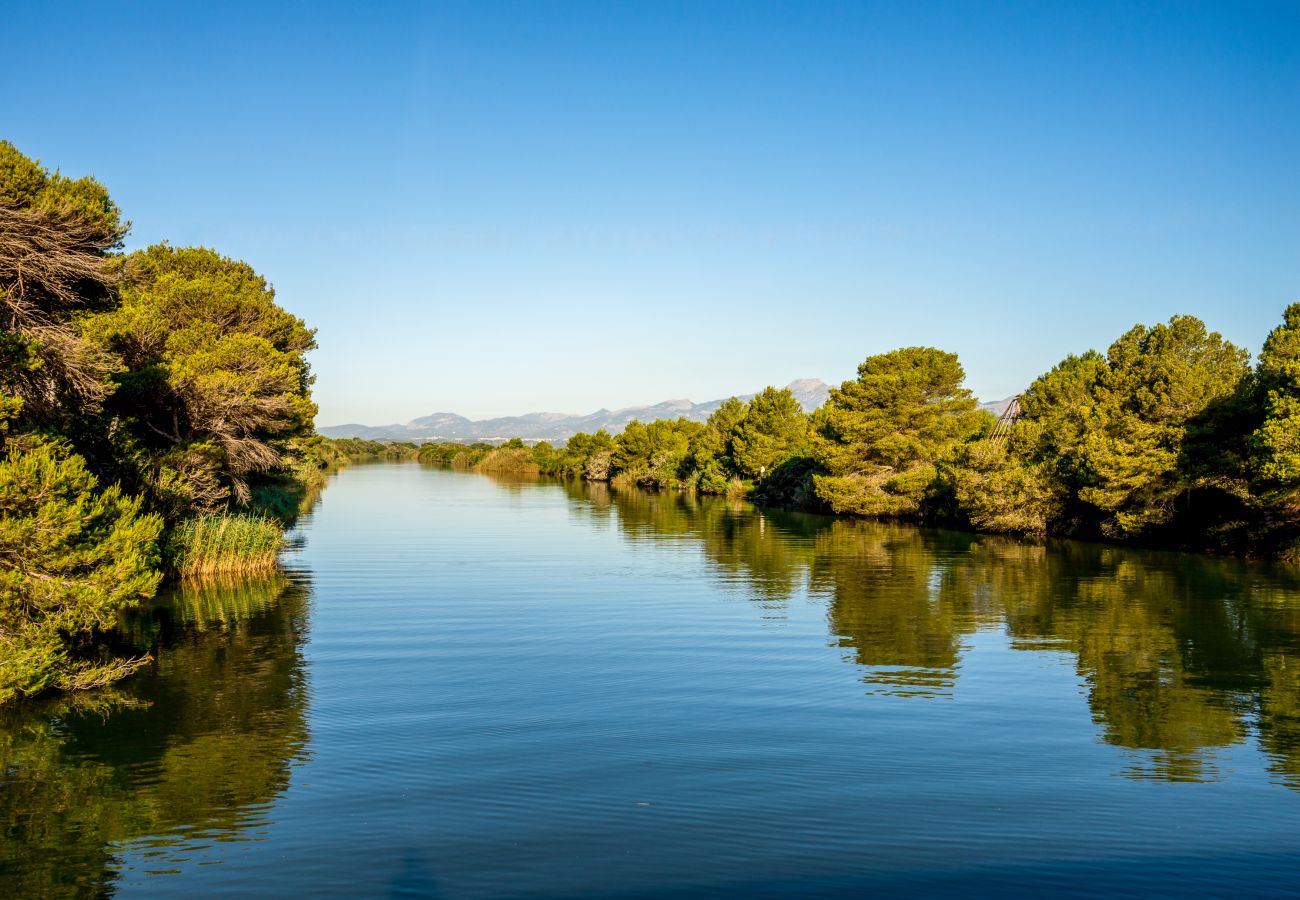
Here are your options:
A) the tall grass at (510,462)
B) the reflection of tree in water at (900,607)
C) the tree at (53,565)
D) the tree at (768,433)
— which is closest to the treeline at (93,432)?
the tree at (53,565)

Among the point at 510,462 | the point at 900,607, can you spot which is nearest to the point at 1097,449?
the point at 900,607

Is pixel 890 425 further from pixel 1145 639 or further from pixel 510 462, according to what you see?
pixel 510 462

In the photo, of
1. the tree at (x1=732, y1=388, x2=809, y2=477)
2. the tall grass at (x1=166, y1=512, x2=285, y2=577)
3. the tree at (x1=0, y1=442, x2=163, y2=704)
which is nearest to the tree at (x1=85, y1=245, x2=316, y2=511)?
the tall grass at (x1=166, y1=512, x2=285, y2=577)

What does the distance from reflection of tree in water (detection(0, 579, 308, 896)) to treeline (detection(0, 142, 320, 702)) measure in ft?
2.60

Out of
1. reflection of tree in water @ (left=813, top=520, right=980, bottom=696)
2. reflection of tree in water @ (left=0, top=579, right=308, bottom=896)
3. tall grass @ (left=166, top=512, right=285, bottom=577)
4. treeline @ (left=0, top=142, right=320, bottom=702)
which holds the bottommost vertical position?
reflection of tree in water @ (left=0, top=579, right=308, bottom=896)

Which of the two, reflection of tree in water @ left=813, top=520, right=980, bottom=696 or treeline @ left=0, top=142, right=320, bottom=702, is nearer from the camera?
treeline @ left=0, top=142, right=320, bottom=702

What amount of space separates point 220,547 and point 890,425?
3562cm

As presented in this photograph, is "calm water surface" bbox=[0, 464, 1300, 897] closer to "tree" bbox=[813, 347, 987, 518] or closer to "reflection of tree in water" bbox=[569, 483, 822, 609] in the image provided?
"reflection of tree in water" bbox=[569, 483, 822, 609]

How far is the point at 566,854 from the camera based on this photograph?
7.60 metres

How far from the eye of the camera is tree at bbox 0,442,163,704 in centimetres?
1085

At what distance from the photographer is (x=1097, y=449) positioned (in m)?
33.5

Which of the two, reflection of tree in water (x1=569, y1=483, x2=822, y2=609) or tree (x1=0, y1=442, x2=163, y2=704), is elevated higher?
tree (x1=0, y1=442, x2=163, y2=704)

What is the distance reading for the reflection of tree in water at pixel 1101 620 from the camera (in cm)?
1152

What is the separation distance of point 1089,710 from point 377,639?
39.5 ft
